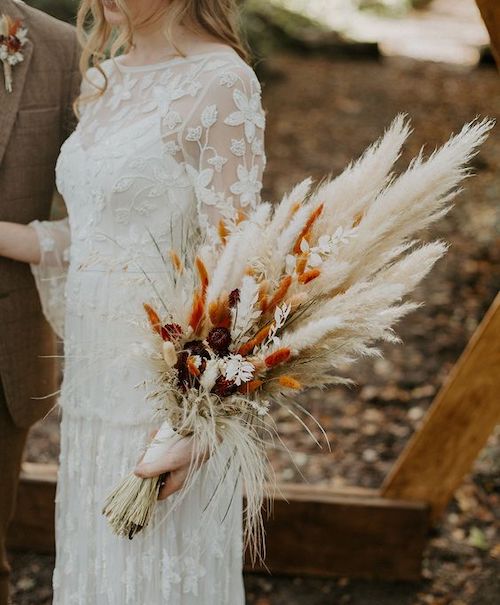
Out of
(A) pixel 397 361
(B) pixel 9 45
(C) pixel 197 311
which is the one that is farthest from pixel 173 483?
(A) pixel 397 361

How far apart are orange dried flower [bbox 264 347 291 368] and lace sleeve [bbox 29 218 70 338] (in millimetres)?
920

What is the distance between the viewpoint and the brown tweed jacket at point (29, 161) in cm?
233

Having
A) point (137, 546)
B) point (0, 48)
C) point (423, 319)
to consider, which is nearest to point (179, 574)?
point (137, 546)

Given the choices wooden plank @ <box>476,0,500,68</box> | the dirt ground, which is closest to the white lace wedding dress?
wooden plank @ <box>476,0,500,68</box>

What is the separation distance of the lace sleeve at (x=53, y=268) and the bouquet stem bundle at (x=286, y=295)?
788 mm

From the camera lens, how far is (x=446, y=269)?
6.22 meters

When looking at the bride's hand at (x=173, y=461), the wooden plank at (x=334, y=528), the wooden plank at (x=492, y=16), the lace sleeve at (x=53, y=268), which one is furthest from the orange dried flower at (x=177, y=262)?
the wooden plank at (x=334, y=528)

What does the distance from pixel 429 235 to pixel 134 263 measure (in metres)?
5.19

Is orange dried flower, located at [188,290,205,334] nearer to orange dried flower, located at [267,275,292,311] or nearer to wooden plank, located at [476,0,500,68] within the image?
orange dried flower, located at [267,275,292,311]

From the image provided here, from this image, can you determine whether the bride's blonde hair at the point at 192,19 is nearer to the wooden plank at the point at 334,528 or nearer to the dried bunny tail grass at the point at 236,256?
the dried bunny tail grass at the point at 236,256

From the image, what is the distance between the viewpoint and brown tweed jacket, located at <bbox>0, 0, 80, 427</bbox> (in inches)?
91.9

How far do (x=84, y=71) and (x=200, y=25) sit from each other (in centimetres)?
39

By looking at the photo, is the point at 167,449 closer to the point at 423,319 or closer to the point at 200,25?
the point at 200,25

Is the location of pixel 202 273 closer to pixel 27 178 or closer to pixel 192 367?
pixel 192 367
